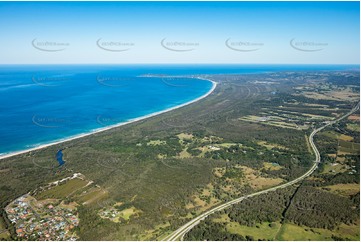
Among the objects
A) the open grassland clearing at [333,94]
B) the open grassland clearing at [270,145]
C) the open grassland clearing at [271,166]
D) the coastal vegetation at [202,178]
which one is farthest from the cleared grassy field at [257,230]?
the open grassland clearing at [333,94]

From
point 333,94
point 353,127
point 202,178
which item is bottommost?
point 202,178

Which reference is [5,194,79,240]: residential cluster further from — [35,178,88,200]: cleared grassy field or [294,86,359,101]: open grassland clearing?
[294,86,359,101]: open grassland clearing

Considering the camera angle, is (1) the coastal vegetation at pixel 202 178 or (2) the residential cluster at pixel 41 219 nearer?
(2) the residential cluster at pixel 41 219

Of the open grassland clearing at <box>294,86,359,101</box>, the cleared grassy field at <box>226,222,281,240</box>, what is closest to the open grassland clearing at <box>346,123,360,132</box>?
the open grassland clearing at <box>294,86,359,101</box>

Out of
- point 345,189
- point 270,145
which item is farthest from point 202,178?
point 270,145

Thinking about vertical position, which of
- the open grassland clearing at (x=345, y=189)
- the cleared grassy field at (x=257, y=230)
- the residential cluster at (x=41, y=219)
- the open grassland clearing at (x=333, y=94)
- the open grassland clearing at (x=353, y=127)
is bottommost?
the cleared grassy field at (x=257, y=230)

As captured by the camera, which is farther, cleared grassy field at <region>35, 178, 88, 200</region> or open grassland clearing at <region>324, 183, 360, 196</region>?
open grassland clearing at <region>324, 183, 360, 196</region>

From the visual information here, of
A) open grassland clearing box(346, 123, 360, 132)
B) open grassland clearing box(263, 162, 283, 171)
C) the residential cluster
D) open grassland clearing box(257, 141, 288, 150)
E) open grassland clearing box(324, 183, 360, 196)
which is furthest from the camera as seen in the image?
open grassland clearing box(346, 123, 360, 132)

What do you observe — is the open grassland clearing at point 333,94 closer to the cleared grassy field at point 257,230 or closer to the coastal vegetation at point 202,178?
the coastal vegetation at point 202,178

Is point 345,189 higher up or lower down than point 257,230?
higher up

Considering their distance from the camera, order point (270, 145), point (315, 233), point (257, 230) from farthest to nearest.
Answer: point (270, 145) → point (257, 230) → point (315, 233)

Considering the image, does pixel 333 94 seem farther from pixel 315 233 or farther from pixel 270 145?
pixel 315 233

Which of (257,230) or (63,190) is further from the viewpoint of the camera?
(63,190)

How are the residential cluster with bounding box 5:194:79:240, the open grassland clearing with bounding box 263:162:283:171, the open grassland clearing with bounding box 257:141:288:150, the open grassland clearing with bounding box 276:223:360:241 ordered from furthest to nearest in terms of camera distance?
the open grassland clearing with bounding box 257:141:288:150, the open grassland clearing with bounding box 263:162:283:171, the open grassland clearing with bounding box 276:223:360:241, the residential cluster with bounding box 5:194:79:240
